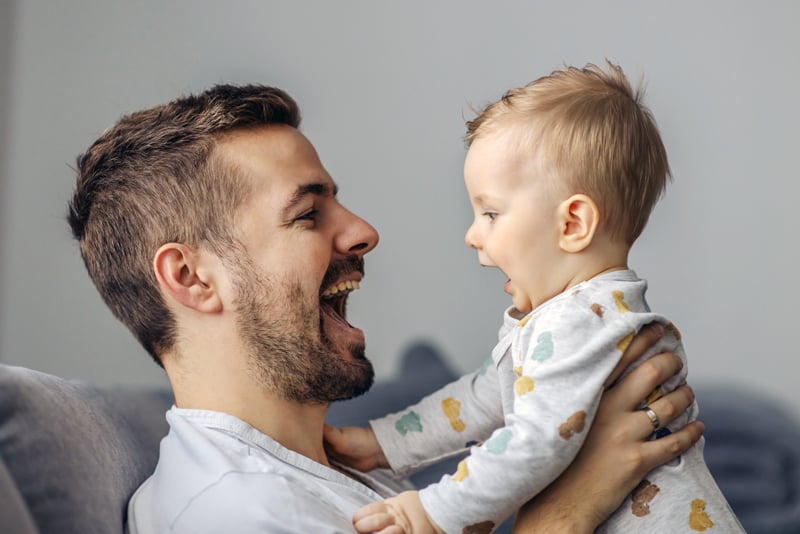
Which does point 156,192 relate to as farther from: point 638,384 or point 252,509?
point 638,384

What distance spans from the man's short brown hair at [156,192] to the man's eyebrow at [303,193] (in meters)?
0.08

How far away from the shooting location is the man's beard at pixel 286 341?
1.58m

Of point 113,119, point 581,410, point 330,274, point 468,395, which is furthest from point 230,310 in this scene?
point 113,119

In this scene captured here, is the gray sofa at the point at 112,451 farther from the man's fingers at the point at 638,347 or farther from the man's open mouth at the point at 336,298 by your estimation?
the man's fingers at the point at 638,347

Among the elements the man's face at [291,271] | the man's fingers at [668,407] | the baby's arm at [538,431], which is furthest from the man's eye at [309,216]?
the man's fingers at [668,407]

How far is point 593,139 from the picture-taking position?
4.74 feet

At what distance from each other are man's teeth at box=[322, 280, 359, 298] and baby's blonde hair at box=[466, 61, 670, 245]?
373 mm

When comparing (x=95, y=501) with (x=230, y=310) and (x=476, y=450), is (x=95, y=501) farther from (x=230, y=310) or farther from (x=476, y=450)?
(x=476, y=450)

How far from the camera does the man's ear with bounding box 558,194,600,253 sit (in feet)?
4.71

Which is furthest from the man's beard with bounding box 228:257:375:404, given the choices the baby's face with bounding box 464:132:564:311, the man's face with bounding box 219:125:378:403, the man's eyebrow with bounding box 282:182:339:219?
the baby's face with bounding box 464:132:564:311

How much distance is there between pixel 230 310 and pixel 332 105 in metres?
1.51

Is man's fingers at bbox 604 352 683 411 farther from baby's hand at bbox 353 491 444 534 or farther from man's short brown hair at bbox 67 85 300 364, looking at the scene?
man's short brown hair at bbox 67 85 300 364

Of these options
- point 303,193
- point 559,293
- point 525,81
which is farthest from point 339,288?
point 525,81

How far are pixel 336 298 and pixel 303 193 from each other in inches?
8.9
